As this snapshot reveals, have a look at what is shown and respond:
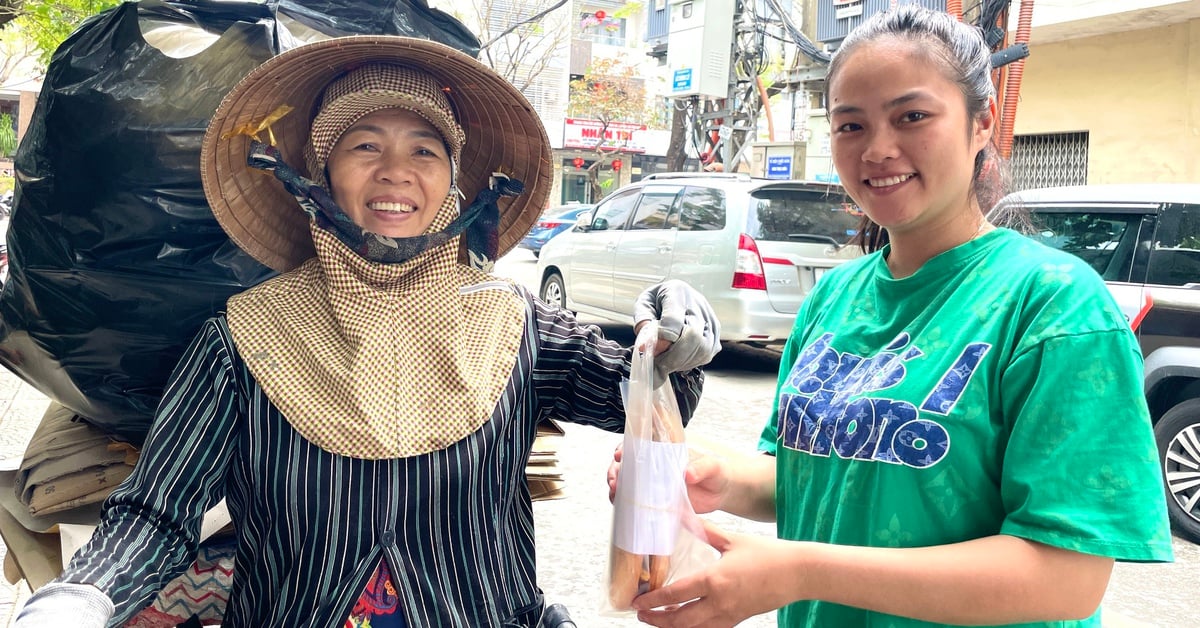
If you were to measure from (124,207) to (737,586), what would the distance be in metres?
→ 1.37

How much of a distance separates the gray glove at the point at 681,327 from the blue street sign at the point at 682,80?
1250 centimetres

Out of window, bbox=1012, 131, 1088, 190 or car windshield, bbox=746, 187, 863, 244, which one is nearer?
car windshield, bbox=746, 187, 863, 244

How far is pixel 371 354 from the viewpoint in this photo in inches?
66.9

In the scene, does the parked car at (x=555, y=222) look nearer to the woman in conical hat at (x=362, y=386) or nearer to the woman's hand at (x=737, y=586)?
the woman in conical hat at (x=362, y=386)

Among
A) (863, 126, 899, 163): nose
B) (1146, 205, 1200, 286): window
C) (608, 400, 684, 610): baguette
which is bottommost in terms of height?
(608, 400, 684, 610): baguette

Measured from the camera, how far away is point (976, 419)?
125cm

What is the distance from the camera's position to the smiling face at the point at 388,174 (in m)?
1.82

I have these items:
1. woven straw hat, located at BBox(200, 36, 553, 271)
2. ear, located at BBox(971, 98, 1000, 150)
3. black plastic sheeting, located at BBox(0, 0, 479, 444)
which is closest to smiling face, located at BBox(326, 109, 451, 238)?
woven straw hat, located at BBox(200, 36, 553, 271)

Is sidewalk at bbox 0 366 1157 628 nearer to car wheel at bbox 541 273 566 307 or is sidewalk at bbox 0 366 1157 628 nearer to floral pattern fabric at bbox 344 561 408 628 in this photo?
floral pattern fabric at bbox 344 561 408 628

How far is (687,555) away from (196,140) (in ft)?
4.09

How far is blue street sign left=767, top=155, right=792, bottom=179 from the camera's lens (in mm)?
17547

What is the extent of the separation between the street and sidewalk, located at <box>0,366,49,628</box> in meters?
2.00

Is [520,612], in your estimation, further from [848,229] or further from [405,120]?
[848,229]

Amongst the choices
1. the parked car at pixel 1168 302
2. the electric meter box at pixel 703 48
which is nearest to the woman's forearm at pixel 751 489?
the parked car at pixel 1168 302
